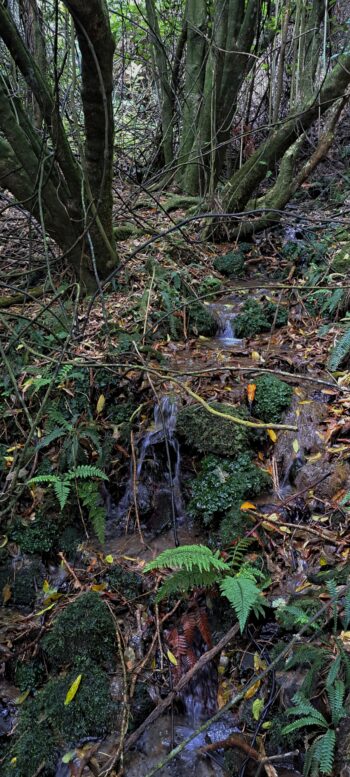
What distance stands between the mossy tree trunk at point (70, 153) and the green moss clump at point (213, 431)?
1552mm

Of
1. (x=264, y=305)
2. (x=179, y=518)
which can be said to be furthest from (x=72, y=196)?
(x=179, y=518)

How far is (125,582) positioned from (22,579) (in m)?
0.91

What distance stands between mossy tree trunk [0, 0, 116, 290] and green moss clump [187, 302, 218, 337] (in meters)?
1.23

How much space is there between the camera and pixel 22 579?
3.73 metres

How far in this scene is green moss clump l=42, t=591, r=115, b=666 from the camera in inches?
122

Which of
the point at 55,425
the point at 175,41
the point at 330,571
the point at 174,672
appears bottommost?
the point at 174,672

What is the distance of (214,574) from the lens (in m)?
2.80

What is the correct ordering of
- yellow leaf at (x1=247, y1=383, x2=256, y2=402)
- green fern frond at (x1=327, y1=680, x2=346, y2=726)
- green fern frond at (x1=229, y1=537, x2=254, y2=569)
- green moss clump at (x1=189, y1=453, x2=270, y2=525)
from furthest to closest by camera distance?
yellow leaf at (x1=247, y1=383, x2=256, y2=402), green moss clump at (x1=189, y1=453, x2=270, y2=525), green fern frond at (x1=229, y1=537, x2=254, y2=569), green fern frond at (x1=327, y1=680, x2=346, y2=726)

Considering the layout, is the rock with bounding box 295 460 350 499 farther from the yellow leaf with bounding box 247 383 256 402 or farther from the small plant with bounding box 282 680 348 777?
the small plant with bounding box 282 680 348 777

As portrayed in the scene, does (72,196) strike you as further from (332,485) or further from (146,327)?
(332,485)

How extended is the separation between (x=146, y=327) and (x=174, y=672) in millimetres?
3458

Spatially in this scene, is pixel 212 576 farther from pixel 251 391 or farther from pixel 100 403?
pixel 100 403

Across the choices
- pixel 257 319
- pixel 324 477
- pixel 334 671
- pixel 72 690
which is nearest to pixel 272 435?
pixel 324 477

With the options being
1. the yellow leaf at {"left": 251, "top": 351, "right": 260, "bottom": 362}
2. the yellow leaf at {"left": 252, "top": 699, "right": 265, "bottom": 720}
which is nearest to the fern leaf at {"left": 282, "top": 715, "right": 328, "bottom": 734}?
the yellow leaf at {"left": 252, "top": 699, "right": 265, "bottom": 720}
